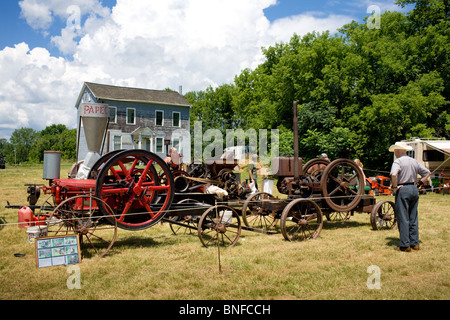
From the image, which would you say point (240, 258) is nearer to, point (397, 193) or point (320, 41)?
point (397, 193)

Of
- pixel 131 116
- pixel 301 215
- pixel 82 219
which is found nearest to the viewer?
pixel 82 219

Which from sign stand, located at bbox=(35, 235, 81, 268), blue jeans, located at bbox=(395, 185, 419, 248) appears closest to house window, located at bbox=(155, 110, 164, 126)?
sign stand, located at bbox=(35, 235, 81, 268)

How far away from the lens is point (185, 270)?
563 centimetres

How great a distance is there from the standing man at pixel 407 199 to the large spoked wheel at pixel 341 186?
4.72 ft

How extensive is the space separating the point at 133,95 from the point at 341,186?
27763 millimetres

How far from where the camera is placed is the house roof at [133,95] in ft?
104

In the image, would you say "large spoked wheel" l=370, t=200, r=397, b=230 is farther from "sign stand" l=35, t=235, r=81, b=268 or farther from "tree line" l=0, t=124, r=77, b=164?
"tree line" l=0, t=124, r=77, b=164

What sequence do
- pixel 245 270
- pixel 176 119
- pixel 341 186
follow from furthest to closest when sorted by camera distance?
1. pixel 176 119
2. pixel 341 186
3. pixel 245 270

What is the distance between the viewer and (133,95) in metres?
33.3

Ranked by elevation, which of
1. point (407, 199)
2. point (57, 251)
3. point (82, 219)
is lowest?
point (57, 251)

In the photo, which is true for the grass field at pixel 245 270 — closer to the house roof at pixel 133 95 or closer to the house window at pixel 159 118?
the house roof at pixel 133 95

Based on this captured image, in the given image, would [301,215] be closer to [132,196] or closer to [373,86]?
[132,196]

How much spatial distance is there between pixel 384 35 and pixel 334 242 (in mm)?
22673

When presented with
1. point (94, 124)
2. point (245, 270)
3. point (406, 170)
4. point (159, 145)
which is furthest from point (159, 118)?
point (245, 270)
